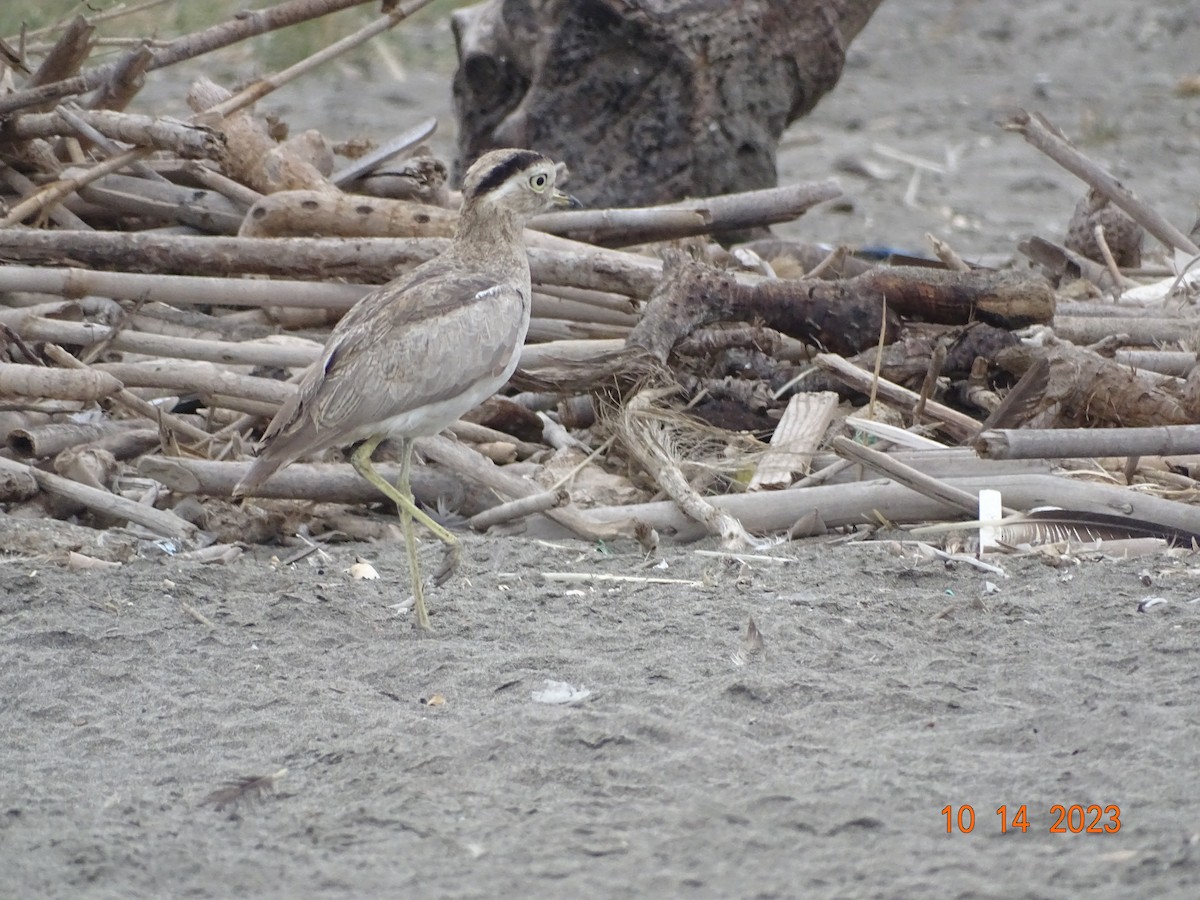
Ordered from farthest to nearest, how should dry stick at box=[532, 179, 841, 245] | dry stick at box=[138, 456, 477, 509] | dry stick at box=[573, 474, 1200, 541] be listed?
dry stick at box=[532, 179, 841, 245]
dry stick at box=[138, 456, 477, 509]
dry stick at box=[573, 474, 1200, 541]

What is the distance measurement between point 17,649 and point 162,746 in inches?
32.6

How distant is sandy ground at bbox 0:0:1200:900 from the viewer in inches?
117

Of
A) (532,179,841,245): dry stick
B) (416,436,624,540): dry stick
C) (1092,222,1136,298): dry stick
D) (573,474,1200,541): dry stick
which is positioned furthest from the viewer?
(1092,222,1136,298): dry stick

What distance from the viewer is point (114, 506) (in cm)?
538

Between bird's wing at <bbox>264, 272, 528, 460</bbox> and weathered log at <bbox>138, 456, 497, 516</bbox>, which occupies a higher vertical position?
bird's wing at <bbox>264, 272, 528, 460</bbox>

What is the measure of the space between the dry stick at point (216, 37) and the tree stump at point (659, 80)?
5.91ft

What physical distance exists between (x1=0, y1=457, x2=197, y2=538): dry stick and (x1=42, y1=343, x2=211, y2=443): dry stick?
389mm

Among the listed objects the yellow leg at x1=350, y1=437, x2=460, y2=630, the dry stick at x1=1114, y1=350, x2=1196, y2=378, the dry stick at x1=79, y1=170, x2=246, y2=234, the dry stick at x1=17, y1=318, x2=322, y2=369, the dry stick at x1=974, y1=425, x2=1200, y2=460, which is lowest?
the yellow leg at x1=350, y1=437, x2=460, y2=630

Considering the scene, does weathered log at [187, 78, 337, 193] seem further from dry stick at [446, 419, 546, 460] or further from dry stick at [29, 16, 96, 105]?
dry stick at [446, 419, 546, 460]

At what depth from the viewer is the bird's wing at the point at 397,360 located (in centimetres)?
476

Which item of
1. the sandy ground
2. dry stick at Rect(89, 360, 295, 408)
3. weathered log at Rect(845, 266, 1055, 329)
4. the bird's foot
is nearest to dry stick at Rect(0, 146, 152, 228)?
dry stick at Rect(89, 360, 295, 408)

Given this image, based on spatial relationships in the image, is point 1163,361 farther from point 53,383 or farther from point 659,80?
point 53,383

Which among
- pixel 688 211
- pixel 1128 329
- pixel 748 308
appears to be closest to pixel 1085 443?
pixel 748 308
